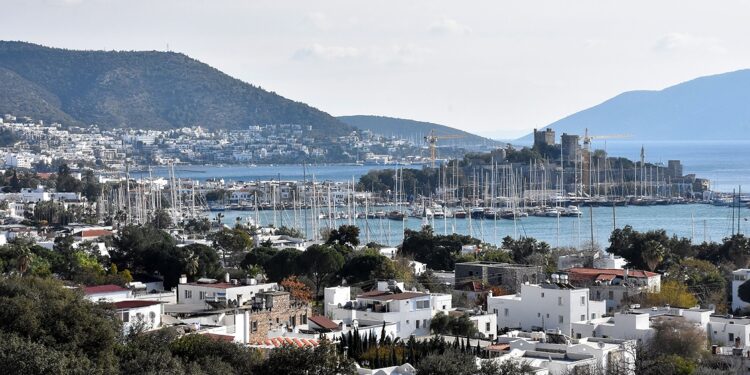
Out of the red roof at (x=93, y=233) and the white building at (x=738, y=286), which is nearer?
the white building at (x=738, y=286)

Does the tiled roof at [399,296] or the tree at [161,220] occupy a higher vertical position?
the tree at [161,220]

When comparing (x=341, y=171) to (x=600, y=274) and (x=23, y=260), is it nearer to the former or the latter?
(x=600, y=274)

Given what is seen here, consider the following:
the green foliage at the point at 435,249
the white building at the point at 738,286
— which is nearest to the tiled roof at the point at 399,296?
the white building at the point at 738,286

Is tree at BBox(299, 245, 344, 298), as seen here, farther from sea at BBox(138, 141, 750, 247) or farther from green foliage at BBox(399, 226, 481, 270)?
sea at BBox(138, 141, 750, 247)

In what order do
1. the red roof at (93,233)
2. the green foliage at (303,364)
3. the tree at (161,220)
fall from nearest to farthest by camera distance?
the green foliage at (303,364)
the red roof at (93,233)
the tree at (161,220)

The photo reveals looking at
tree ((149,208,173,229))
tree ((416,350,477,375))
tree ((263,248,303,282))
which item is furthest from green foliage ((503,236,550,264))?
tree ((149,208,173,229))

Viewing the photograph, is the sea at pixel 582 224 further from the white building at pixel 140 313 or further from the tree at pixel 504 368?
the tree at pixel 504 368
